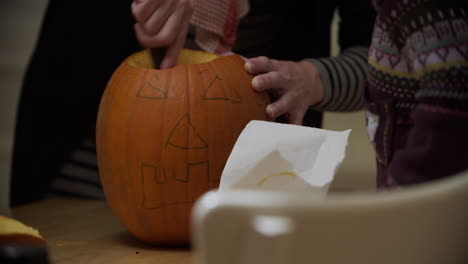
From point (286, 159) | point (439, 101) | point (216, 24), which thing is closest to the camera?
point (439, 101)

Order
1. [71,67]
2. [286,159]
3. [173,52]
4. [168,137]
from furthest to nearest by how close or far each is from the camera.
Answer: [71,67] → [173,52] → [168,137] → [286,159]

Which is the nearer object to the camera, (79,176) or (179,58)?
(179,58)

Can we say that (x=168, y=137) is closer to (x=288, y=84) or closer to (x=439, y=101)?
(x=288, y=84)

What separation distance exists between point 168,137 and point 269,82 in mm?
200

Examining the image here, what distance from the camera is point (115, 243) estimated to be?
92 cm

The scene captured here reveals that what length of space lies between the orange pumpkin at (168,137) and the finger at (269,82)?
2 cm

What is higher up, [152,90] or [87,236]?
[152,90]

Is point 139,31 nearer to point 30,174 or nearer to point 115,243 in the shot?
point 115,243

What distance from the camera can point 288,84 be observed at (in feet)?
3.22

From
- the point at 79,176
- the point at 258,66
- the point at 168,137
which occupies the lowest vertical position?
the point at 79,176

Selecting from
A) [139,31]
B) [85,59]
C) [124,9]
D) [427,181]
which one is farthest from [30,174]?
[427,181]

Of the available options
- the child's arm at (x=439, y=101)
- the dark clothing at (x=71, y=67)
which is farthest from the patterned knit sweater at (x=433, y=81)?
the dark clothing at (x=71, y=67)

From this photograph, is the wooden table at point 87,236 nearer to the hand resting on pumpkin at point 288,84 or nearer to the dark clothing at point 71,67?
the dark clothing at point 71,67

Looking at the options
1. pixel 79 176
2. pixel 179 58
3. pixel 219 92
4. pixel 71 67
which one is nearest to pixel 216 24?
pixel 179 58
